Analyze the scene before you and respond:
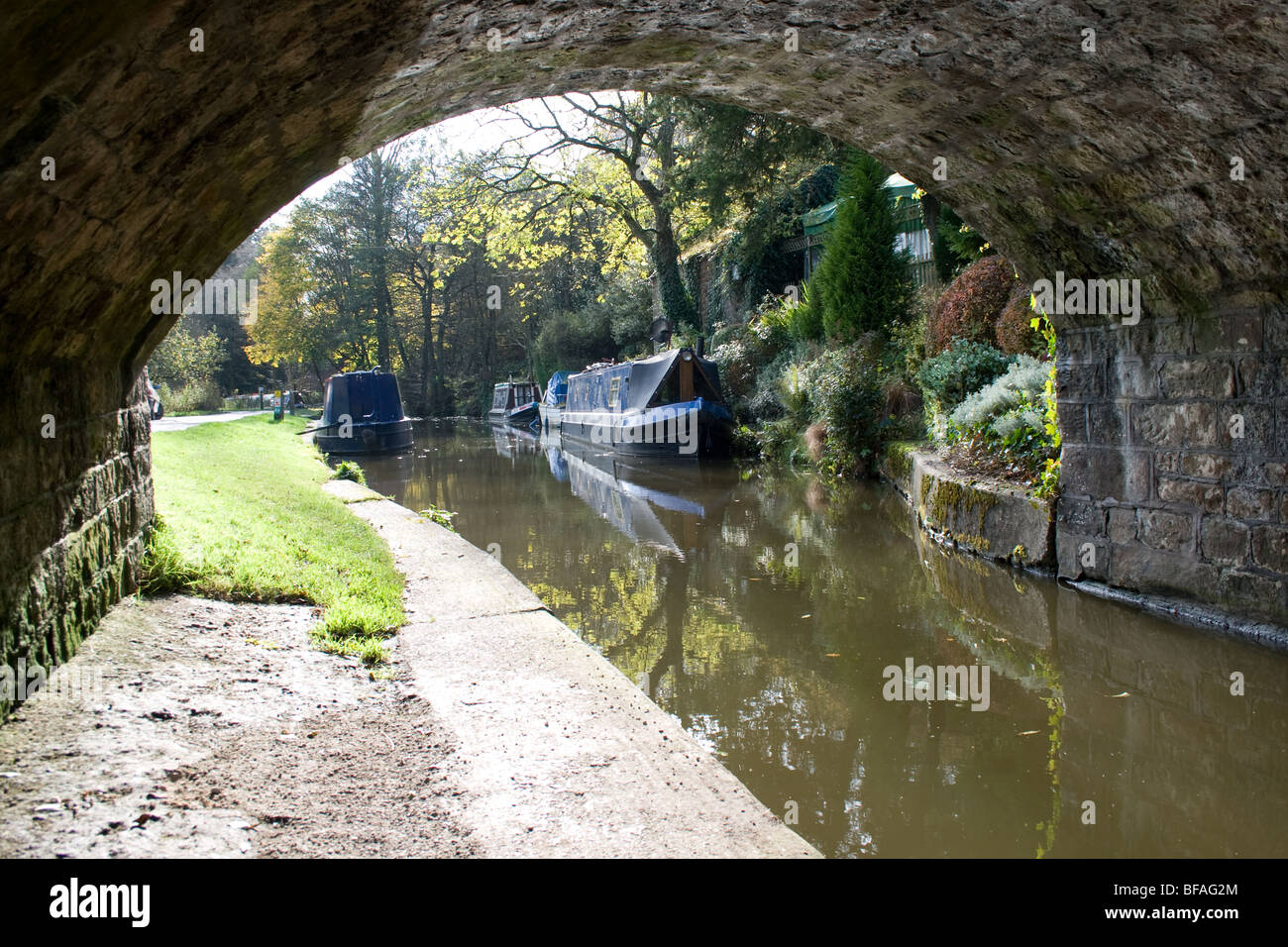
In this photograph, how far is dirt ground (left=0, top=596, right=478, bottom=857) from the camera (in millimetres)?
2193

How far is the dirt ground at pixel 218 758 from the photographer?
86.4 inches

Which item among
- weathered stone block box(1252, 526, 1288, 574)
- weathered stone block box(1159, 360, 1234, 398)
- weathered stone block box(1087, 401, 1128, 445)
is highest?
weathered stone block box(1159, 360, 1234, 398)

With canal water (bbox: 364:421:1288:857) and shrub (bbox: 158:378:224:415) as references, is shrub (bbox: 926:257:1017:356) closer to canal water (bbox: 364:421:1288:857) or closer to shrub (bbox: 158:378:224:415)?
canal water (bbox: 364:421:1288:857)

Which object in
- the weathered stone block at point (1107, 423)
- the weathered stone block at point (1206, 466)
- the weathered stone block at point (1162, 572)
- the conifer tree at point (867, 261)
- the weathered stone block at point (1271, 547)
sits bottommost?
the weathered stone block at point (1162, 572)

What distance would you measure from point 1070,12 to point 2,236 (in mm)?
3737

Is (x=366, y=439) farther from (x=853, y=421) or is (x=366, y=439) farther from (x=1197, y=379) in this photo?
(x=1197, y=379)

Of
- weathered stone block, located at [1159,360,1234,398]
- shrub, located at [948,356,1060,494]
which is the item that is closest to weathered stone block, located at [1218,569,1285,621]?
weathered stone block, located at [1159,360,1234,398]

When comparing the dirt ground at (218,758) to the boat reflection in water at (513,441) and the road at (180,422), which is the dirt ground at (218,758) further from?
the boat reflection in water at (513,441)

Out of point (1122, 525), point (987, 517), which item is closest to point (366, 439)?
point (987, 517)

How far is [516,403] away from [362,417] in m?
13.7

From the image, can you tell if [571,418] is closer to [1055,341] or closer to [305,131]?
[1055,341]

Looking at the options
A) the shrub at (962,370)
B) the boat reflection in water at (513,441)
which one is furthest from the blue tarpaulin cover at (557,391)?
the shrub at (962,370)

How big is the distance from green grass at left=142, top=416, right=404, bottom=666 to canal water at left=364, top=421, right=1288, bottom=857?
136 centimetres

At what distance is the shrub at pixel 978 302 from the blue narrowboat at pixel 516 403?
2067 centimetres
